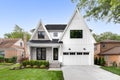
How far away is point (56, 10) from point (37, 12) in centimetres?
343

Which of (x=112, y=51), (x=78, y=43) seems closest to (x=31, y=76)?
(x=78, y=43)

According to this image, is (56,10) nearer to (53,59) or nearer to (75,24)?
(75,24)

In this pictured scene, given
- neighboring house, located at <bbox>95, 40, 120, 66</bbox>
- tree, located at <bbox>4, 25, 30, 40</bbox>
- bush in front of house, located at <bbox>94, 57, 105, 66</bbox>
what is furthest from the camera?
tree, located at <bbox>4, 25, 30, 40</bbox>

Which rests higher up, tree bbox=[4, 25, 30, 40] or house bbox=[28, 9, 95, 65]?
tree bbox=[4, 25, 30, 40]

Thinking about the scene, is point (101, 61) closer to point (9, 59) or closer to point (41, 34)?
point (41, 34)

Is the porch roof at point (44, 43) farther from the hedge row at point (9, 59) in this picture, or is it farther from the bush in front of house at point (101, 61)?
the hedge row at point (9, 59)

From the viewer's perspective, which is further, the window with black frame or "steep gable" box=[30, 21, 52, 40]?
"steep gable" box=[30, 21, 52, 40]

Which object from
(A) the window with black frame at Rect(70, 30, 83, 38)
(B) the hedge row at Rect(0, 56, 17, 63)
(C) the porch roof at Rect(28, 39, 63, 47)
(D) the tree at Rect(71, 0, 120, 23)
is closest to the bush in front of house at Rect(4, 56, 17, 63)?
(B) the hedge row at Rect(0, 56, 17, 63)

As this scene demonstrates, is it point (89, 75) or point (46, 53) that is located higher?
point (46, 53)

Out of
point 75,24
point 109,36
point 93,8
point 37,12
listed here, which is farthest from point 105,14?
point 109,36

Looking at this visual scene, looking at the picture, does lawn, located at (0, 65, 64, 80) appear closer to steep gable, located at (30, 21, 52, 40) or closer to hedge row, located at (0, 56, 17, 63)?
steep gable, located at (30, 21, 52, 40)

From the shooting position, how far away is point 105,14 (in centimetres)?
2358

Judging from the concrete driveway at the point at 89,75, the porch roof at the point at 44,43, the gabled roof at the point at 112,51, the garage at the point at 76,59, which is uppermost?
the porch roof at the point at 44,43

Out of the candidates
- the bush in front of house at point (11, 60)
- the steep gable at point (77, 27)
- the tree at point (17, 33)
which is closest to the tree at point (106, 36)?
the tree at point (17, 33)
